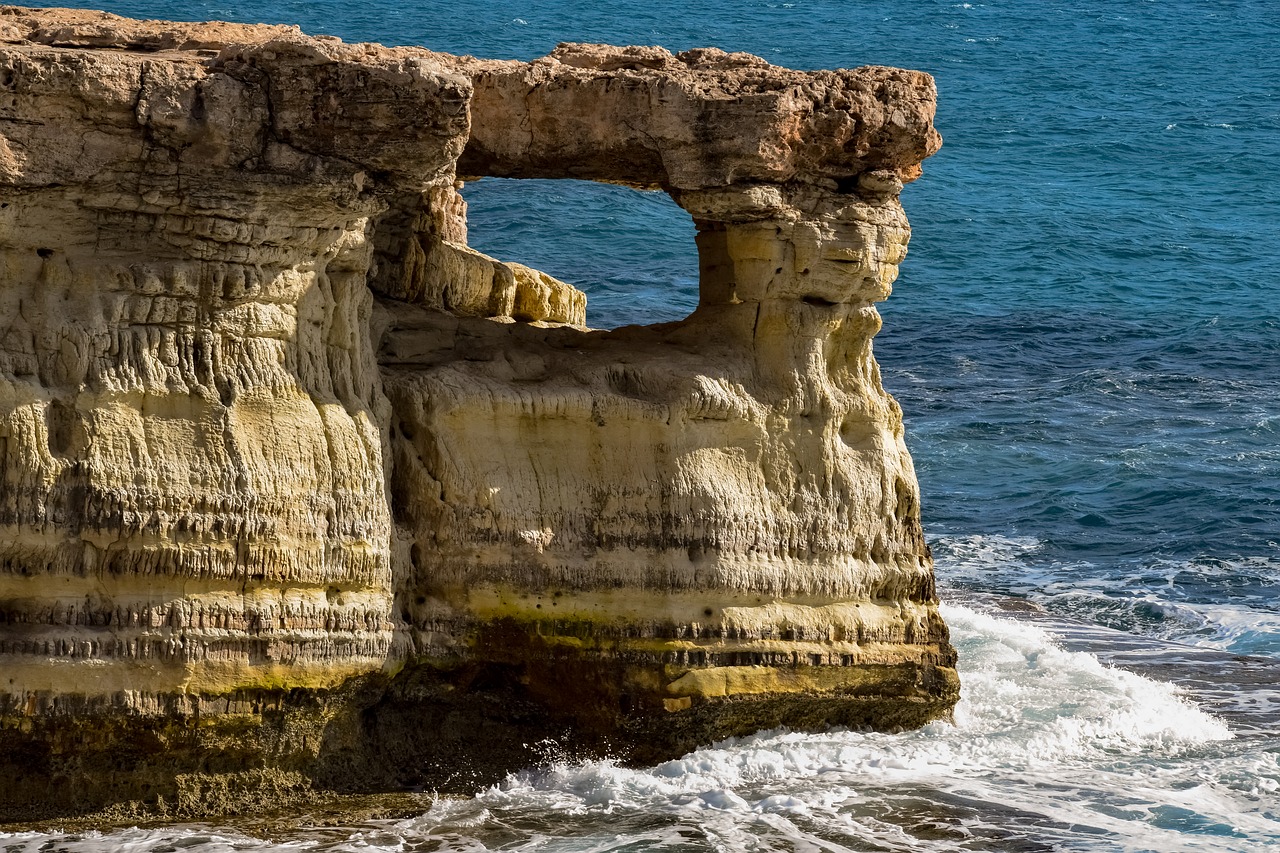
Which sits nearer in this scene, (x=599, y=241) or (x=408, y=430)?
(x=408, y=430)

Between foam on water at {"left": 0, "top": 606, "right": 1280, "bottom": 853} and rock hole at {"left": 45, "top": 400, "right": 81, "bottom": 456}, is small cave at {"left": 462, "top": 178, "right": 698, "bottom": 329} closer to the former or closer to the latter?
foam on water at {"left": 0, "top": 606, "right": 1280, "bottom": 853}

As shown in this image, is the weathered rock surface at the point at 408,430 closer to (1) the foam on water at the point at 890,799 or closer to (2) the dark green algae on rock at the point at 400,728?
(2) the dark green algae on rock at the point at 400,728

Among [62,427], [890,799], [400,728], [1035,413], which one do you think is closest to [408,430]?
[400,728]

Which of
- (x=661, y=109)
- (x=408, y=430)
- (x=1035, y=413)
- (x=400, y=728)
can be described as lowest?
(x=400, y=728)

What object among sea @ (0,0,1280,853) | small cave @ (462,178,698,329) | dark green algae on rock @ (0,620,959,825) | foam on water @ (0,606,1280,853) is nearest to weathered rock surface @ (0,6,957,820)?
dark green algae on rock @ (0,620,959,825)

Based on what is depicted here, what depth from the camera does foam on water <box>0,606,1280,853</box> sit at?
10.3 meters

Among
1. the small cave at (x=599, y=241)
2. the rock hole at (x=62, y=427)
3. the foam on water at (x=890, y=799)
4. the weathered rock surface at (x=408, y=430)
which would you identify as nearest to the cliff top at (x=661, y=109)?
the weathered rock surface at (x=408, y=430)

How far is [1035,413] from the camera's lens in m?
24.8

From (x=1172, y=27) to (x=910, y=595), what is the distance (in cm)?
4678

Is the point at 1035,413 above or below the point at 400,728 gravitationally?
above

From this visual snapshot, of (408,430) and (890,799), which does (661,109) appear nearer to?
(408,430)

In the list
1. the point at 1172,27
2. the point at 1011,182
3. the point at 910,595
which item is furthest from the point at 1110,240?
the point at 910,595

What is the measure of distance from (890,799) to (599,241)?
23903mm

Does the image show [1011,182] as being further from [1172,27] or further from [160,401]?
[160,401]
